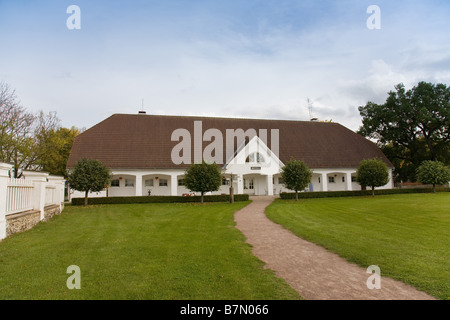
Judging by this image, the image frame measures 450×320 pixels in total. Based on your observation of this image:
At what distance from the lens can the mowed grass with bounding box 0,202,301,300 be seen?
13.8 ft

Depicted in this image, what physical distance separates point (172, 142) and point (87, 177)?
1079 centimetres

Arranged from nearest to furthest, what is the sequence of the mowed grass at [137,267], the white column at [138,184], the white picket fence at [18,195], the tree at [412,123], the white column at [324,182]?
the mowed grass at [137,267] → the white picket fence at [18,195] → the white column at [138,184] → the white column at [324,182] → the tree at [412,123]

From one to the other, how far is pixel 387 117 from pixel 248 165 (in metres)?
20.7

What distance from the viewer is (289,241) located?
8.16m

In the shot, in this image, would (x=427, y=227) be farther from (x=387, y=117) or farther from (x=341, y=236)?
(x=387, y=117)

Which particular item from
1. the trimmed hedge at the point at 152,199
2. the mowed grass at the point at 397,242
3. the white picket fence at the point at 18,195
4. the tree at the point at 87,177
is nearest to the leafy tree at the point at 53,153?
the trimmed hedge at the point at 152,199

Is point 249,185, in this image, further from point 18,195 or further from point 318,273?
point 318,273

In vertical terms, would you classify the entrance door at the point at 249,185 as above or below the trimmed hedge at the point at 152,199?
above

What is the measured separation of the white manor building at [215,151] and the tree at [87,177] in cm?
504

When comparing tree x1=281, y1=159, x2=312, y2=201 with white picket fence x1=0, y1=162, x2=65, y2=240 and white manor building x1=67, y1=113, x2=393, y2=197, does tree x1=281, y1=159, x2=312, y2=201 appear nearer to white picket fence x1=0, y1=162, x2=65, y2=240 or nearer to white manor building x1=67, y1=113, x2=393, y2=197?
white manor building x1=67, y1=113, x2=393, y2=197

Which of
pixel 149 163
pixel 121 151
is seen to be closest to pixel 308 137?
pixel 149 163

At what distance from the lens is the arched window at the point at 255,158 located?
1144 inches

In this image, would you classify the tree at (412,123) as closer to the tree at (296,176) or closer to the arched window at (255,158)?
the arched window at (255,158)

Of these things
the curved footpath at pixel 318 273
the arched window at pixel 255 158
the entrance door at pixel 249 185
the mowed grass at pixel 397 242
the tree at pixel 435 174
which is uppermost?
the arched window at pixel 255 158
